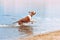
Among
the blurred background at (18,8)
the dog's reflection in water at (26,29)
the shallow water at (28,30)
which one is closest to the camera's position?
the shallow water at (28,30)

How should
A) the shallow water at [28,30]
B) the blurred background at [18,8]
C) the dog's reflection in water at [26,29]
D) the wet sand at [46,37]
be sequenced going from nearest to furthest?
the wet sand at [46,37], the shallow water at [28,30], the dog's reflection in water at [26,29], the blurred background at [18,8]

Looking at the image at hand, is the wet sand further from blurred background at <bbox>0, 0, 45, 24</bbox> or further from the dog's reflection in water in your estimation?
blurred background at <bbox>0, 0, 45, 24</bbox>

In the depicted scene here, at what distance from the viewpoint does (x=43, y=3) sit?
10.5 metres

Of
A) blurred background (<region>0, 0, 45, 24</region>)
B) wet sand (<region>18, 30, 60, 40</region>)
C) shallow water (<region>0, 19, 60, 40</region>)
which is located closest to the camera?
wet sand (<region>18, 30, 60, 40</region>)

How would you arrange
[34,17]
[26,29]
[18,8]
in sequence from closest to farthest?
[26,29], [34,17], [18,8]

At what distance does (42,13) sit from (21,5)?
1536 millimetres

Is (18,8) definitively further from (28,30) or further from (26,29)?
(28,30)

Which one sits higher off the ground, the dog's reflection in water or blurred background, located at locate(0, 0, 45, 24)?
blurred background, located at locate(0, 0, 45, 24)

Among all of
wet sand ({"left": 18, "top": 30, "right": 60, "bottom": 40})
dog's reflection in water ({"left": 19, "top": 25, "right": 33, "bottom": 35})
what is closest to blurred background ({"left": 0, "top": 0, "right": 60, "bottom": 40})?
dog's reflection in water ({"left": 19, "top": 25, "right": 33, "bottom": 35})

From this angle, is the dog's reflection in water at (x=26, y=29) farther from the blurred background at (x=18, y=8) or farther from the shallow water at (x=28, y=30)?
the blurred background at (x=18, y=8)

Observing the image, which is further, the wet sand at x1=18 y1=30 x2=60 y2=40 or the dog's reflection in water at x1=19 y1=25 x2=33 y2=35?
the dog's reflection in water at x1=19 y1=25 x2=33 y2=35

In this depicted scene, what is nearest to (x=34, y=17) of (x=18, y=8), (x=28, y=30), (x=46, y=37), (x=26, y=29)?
(x=26, y=29)

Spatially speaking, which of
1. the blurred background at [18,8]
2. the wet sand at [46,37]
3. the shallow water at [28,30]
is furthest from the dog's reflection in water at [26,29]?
the blurred background at [18,8]

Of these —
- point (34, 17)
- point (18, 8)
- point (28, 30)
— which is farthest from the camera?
point (18, 8)
